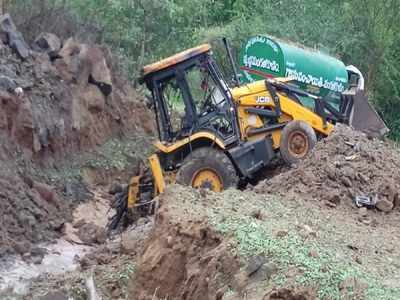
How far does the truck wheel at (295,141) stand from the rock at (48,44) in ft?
23.7

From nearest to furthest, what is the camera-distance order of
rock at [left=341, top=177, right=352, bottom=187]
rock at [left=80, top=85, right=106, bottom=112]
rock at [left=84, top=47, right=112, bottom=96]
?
rock at [left=341, top=177, right=352, bottom=187]
rock at [left=80, top=85, right=106, bottom=112]
rock at [left=84, top=47, right=112, bottom=96]

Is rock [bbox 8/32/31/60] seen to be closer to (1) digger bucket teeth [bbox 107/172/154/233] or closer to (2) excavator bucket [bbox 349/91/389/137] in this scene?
(1) digger bucket teeth [bbox 107/172/154/233]

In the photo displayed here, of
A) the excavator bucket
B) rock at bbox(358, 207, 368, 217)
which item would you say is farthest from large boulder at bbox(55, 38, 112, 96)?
rock at bbox(358, 207, 368, 217)

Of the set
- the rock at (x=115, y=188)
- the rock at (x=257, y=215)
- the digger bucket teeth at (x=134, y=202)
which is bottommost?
the rock at (x=115, y=188)

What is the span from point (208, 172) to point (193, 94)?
133 centimetres

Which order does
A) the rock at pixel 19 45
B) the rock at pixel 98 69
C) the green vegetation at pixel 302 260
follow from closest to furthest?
the green vegetation at pixel 302 260 < the rock at pixel 19 45 < the rock at pixel 98 69

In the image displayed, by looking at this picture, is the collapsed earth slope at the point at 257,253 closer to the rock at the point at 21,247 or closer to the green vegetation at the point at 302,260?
the green vegetation at the point at 302,260

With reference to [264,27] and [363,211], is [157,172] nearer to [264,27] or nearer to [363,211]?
[363,211]

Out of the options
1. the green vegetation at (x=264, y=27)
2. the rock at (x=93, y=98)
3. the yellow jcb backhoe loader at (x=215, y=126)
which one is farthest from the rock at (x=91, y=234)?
the green vegetation at (x=264, y=27)

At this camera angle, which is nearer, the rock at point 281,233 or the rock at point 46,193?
the rock at point 281,233

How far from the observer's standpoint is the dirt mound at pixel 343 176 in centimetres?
1220

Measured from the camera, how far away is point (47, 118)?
1825 centimetres

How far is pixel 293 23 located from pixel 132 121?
7974 millimetres

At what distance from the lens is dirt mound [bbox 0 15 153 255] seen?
48.9 ft
